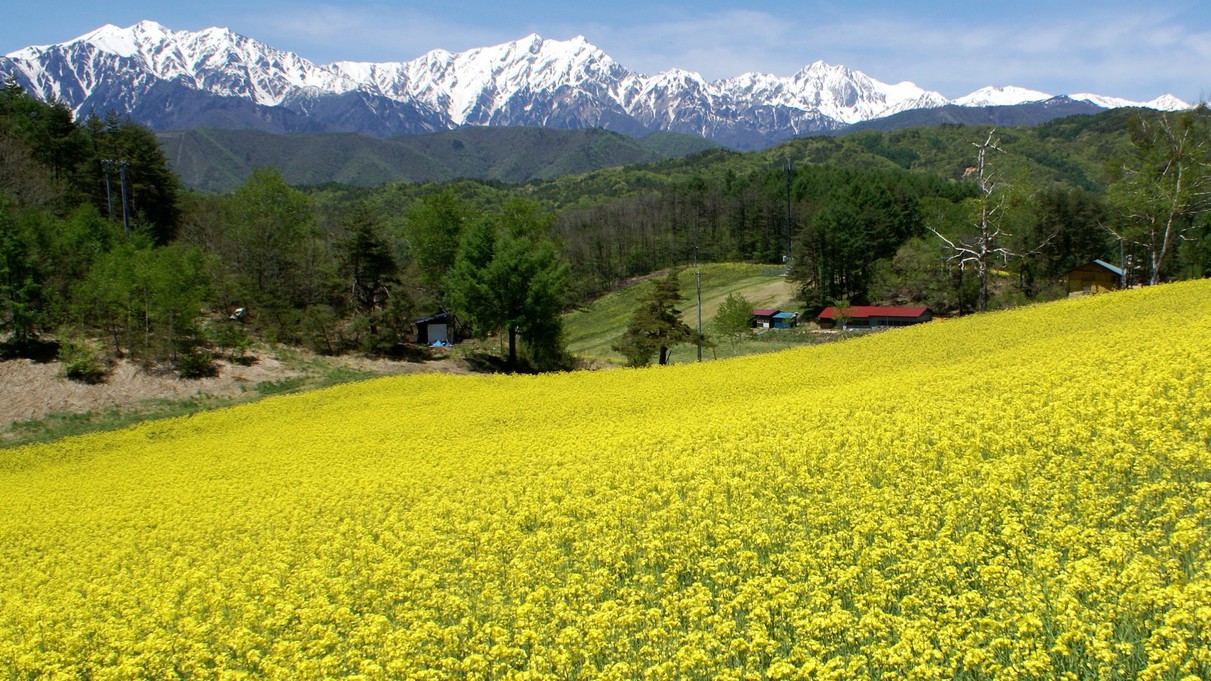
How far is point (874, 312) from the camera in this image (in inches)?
3142

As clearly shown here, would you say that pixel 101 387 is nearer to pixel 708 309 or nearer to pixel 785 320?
pixel 785 320

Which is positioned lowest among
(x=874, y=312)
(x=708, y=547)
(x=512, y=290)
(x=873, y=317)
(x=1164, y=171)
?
(x=873, y=317)

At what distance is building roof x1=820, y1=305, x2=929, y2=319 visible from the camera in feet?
257

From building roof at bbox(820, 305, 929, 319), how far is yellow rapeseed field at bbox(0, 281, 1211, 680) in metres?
57.7

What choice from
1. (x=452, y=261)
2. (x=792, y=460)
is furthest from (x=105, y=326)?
(x=792, y=460)

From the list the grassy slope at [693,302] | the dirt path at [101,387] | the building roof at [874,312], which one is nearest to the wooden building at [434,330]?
the grassy slope at [693,302]

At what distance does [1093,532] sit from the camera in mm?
8062

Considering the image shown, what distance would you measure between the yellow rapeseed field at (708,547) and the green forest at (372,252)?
75.9 feet

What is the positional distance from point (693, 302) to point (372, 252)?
185 feet

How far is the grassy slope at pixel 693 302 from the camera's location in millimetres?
83562

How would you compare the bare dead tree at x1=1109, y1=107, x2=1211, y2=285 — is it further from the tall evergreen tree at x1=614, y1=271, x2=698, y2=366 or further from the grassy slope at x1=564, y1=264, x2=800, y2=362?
the grassy slope at x1=564, y1=264, x2=800, y2=362

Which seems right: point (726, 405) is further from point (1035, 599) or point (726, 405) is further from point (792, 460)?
point (1035, 599)

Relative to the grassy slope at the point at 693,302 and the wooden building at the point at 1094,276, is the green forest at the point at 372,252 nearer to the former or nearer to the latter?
the wooden building at the point at 1094,276

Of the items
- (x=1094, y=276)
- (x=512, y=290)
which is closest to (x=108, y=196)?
(x=512, y=290)
